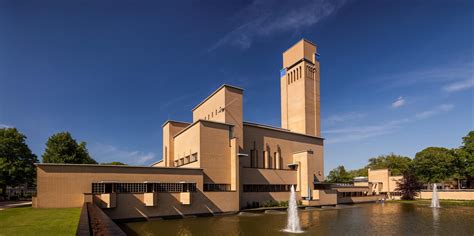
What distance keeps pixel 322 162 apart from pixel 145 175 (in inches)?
1268

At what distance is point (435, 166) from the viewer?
2382 inches

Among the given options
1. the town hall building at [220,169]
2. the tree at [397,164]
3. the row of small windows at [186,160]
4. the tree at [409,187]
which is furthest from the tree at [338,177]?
the row of small windows at [186,160]

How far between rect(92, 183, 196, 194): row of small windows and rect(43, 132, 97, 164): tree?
24840 millimetres

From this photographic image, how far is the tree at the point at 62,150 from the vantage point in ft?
156

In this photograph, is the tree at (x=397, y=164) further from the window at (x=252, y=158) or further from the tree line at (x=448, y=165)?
the window at (x=252, y=158)

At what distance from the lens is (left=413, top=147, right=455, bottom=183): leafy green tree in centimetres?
5956

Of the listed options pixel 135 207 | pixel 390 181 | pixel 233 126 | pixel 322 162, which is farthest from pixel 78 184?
pixel 390 181

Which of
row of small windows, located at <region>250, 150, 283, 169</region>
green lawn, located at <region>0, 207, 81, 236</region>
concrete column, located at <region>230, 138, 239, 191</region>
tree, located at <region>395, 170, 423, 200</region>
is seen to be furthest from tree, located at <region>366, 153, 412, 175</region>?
green lawn, located at <region>0, 207, 81, 236</region>

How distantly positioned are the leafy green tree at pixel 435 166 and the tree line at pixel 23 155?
65929 millimetres

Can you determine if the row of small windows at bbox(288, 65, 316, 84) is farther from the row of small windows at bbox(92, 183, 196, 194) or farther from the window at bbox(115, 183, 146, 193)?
the window at bbox(115, 183, 146, 193)

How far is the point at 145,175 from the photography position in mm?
29469

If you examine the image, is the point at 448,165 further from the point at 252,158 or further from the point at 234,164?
the point at 234,164

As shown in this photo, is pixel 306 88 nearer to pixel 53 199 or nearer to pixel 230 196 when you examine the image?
pixel 230 196

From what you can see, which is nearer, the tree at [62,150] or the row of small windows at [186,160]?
the row of small windows at [186,160]
